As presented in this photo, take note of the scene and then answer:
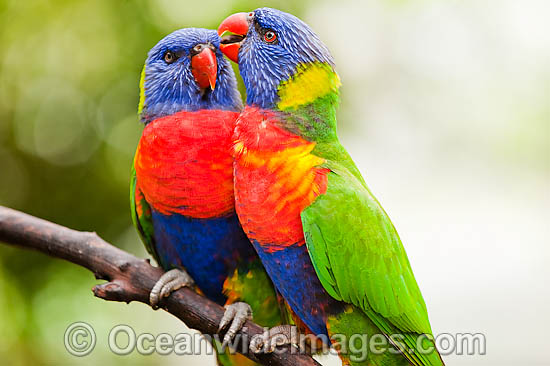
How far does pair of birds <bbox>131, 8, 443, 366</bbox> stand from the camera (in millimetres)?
1819

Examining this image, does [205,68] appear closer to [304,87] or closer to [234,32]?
[234,32]

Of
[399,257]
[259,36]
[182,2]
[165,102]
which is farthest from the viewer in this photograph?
[182,2]

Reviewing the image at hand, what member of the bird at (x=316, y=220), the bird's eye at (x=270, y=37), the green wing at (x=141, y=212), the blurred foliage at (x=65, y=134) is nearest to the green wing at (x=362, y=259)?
the bird at (x=316, y=220)

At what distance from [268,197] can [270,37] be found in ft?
2.23

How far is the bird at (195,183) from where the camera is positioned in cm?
205

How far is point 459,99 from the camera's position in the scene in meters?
5.80

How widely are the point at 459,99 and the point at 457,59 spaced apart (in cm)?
48

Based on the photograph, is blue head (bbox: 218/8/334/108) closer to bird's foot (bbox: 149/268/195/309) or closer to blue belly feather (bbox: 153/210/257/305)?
blue belly feather (bbox: 153/210/257/305)

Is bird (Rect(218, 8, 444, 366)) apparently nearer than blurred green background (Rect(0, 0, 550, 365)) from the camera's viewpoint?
Yes

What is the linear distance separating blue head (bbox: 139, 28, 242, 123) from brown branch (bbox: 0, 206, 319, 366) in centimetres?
65

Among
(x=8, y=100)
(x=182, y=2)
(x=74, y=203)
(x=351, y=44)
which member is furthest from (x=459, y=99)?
(x=8, y=100)

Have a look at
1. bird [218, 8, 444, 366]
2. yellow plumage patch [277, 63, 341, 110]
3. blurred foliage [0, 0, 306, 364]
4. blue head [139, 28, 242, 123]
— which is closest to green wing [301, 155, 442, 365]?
bird [218, 8, 444, 366]

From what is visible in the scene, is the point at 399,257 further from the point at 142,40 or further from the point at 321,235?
the point at 142,40

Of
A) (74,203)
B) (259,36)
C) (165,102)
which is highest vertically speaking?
(259,36)
